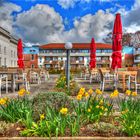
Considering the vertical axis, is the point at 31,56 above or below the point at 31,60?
above

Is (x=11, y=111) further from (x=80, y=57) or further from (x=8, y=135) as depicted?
(x=80, y=57)

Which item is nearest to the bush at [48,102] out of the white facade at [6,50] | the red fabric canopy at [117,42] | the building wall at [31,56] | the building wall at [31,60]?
the red fabric canopy at [117,42]

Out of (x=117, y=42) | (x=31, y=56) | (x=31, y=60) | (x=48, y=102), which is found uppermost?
(x=31, y=56)

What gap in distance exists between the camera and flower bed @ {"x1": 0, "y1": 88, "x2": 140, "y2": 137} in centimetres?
422

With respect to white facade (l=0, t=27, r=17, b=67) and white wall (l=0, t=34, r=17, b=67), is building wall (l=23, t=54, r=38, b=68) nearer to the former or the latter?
white wall (l=0, t=34, r=17, b=67)

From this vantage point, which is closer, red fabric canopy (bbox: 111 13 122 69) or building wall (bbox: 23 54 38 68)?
red fabric canopy (bbox: 111 13 122 69)

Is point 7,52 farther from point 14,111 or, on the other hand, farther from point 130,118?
point 130,118

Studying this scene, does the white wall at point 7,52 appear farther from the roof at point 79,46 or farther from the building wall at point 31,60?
the roof at point 79,46

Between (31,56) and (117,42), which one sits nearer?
(117,42)

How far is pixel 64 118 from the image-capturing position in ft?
14.2

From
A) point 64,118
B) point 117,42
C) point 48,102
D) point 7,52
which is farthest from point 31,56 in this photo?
point 64,118

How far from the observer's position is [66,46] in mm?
12000

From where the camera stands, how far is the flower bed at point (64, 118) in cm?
422

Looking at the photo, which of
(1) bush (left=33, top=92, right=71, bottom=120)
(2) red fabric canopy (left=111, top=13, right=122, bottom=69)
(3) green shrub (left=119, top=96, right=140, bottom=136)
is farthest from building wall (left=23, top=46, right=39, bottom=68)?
(3) green shrub (left=119, top=96, right=140, bottom=136)
